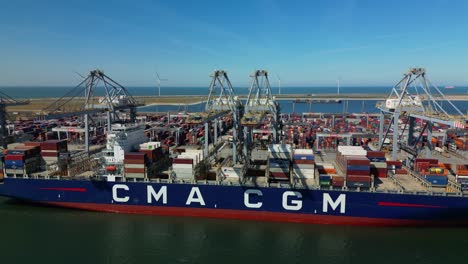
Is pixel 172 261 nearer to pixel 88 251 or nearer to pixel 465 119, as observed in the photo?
pixel 88 251

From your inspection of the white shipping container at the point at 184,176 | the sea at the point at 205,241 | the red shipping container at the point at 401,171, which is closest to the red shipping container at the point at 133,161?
the white shipping container at the point at 184,176

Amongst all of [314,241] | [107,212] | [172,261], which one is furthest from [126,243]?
[314,241]

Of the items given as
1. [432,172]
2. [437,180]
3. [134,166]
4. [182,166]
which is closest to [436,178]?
[437,180]

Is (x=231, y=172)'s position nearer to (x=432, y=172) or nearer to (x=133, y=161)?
(x=133, y=161)

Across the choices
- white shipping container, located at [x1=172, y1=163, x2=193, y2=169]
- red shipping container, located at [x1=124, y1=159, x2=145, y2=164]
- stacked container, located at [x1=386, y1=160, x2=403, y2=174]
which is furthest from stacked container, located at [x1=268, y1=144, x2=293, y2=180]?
red shipping container, located at [x1=124, y1=159, x2=145, y2=164]

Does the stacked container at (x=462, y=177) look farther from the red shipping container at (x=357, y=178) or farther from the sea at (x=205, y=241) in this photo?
the red shipping container at (x=357, y=178)

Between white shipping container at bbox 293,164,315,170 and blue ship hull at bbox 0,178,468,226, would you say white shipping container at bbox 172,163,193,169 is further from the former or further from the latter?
white shipping container at bbox 293,164,315,170

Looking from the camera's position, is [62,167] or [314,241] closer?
[314,241]
